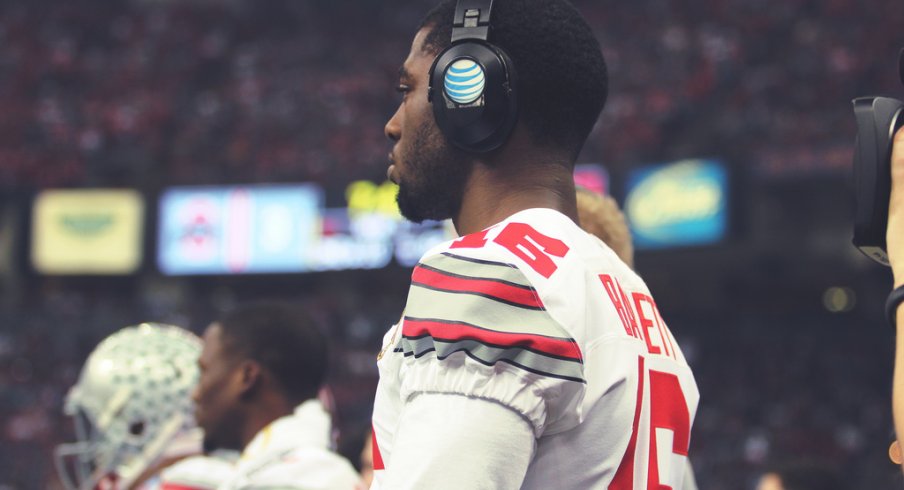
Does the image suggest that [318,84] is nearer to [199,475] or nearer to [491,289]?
[199,475]

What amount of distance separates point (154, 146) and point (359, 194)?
4.60 metres

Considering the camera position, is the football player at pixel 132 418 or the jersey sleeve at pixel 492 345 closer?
the jersey sleeve at pixel 492 345

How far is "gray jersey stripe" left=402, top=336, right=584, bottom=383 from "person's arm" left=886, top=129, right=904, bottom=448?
12.7 inches

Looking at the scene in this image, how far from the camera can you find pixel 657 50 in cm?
1591

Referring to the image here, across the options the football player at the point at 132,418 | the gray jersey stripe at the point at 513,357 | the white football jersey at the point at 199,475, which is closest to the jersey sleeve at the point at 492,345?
the gray jersey stripe at the point at 513,357

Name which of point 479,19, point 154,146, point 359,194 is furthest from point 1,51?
point 479,19

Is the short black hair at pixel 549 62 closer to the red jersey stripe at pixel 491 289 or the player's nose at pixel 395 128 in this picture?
the player's nose at pixel 395 128

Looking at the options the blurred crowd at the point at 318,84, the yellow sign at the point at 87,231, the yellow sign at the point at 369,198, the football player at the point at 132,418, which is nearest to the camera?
the football player at the point at 132,418

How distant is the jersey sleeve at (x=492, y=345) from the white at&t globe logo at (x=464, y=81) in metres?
0.26

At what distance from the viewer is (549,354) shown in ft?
3.77

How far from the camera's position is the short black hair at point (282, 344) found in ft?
8.48

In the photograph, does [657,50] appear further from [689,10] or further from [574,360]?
[574,360]

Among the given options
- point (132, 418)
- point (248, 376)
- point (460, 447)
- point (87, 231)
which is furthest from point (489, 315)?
point (87, 231)

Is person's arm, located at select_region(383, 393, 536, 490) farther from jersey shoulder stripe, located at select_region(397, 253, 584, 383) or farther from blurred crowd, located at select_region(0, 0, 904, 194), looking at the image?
blurred crowd, located at select_region(0, 0, 904, 194)
